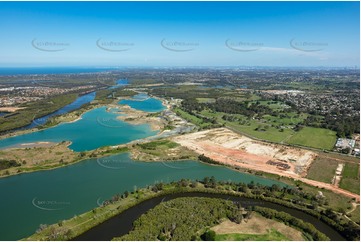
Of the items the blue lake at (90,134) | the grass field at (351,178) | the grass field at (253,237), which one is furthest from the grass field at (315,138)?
the grass field at (253,237)

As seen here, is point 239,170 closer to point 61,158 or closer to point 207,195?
point 207,195

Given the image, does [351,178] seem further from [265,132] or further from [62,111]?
[62,111]

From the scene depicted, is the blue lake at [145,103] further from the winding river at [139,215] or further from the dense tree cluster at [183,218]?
the dense tree cluster at [183,218]

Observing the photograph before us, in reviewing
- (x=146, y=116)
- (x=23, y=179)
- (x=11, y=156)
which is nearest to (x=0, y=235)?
(x=23, y=179)

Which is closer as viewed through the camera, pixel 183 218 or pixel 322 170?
pixel 183 218

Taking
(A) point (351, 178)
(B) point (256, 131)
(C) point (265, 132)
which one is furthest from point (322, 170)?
(B) point (256, 131)

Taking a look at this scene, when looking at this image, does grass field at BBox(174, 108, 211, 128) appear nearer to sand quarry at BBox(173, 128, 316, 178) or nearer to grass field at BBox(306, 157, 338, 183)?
sand quarry at BBox(173, 128, 316, 178)

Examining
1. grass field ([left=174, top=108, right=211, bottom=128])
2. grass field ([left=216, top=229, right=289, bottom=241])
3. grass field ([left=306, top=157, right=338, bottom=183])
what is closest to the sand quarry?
grass field ([left=306, top=157, right=338, bottom=183])
